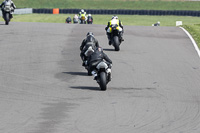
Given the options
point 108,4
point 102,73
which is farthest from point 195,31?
point 108,4

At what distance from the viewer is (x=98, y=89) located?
15.0 meters

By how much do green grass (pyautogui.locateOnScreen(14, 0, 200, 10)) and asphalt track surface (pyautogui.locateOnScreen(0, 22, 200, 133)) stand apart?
47756 millimetres

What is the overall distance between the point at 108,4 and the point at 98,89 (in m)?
63.1

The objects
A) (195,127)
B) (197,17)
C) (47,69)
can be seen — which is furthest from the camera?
(197,17)

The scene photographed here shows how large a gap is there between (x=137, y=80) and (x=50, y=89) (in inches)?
125

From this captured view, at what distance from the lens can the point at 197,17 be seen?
5925 centimetres

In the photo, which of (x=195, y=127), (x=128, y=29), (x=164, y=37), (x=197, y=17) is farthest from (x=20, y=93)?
(x=197, y=17)

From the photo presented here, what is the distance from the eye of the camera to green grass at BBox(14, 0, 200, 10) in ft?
246

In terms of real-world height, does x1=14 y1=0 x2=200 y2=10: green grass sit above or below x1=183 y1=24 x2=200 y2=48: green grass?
below

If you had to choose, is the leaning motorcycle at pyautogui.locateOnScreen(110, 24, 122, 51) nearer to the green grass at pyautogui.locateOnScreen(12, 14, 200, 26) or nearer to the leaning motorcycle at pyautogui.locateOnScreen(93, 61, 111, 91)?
the leaning motorcycle at pyautogui.locateOnScreen(93, 61, 111, 91)

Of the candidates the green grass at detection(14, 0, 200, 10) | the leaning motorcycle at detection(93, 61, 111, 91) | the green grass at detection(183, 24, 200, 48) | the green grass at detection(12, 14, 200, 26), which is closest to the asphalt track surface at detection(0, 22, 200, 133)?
the leaning motorcycle at detection(93, 61, 111, 91)

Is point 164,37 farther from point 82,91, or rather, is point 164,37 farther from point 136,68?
point 82,91

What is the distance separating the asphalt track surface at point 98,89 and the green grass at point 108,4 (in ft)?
157

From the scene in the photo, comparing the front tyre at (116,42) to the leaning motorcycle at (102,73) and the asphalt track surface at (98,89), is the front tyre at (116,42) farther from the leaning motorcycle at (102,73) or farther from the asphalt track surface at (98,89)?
the leaning motorcycle at (102,73)
